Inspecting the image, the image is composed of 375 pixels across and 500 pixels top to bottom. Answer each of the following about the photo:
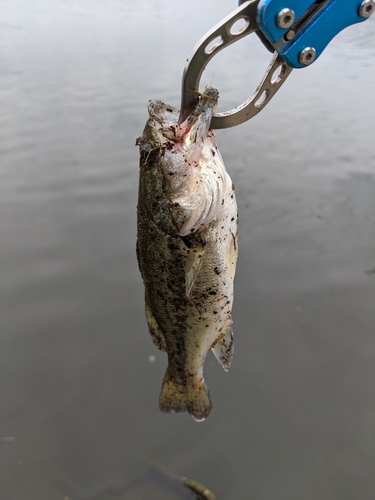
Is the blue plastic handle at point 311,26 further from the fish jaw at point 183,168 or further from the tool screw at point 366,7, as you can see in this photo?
the fish jaw at point 183,168

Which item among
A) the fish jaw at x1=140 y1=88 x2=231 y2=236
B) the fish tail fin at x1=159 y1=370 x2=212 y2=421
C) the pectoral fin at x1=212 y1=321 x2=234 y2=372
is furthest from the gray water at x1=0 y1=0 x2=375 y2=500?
the fish jaw at x1=140 y1=88 x2=231 y2=236

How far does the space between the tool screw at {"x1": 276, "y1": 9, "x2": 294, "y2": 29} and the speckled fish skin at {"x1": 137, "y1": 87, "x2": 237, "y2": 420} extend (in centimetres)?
35

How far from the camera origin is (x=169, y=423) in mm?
2959

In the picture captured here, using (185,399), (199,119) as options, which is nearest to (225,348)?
(185,399)

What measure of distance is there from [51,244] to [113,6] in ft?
73.3

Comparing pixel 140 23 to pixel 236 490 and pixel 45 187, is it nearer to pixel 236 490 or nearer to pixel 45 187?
pixel 45 187

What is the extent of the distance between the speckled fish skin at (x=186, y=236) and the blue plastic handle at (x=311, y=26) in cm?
32

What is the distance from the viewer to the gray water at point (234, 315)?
275 cm

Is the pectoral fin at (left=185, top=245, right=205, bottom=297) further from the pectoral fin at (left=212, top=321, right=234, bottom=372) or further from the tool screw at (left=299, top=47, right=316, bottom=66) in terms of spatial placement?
the tool screw at (left=299, top=47, right=316, bottom=66)

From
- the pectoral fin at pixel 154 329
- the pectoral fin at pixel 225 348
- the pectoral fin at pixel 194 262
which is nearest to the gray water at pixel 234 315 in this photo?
the pectoral fin at pixel 225 348

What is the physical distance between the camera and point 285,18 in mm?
1477

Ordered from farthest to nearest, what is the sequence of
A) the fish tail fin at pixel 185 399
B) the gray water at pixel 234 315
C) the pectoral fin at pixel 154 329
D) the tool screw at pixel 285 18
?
the gray water at pixel 234 315
the fish tail fin at pixel 185 399
the pectoral fin at pixel 154 329
the tool screw at pixel 285 18

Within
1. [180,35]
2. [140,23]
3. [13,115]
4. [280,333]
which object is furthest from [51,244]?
[140,23]

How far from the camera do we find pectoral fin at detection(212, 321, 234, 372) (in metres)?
2.46
